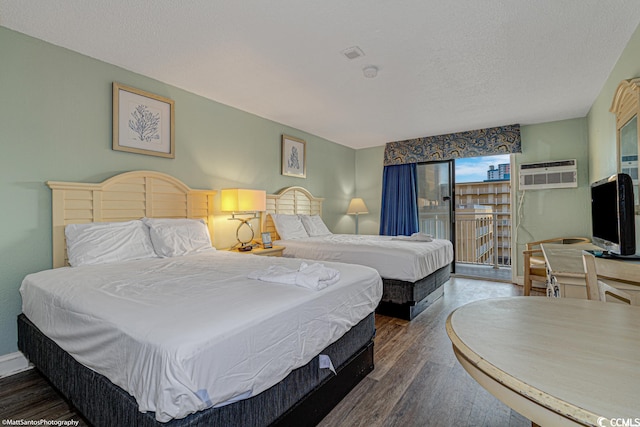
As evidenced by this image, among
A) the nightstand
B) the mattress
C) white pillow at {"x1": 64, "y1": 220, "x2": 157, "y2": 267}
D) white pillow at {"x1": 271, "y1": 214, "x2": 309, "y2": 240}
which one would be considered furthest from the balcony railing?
white pillow at {"x1": 64, "y1": 220, "x2": 157, "y2": 267}

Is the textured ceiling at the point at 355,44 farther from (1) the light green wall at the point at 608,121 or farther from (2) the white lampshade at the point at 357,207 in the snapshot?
(2) the white lampshade at the point at 357,207

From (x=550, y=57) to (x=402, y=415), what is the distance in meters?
3.07

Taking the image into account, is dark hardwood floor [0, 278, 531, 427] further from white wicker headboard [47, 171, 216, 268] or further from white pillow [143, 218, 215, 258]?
white pillow [143, 218, 215, 258]

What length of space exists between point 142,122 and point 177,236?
1184mm

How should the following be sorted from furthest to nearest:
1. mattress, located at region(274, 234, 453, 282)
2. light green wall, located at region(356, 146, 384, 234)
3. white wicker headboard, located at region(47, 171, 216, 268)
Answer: light green wall, located at region(356, 146, 384, 234) < mattress, located at region(274, 234, 453, 282) < white wicker headboard, located at region(47, 171, 216, 268)

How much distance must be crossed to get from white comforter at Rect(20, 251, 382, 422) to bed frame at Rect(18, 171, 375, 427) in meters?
0.09

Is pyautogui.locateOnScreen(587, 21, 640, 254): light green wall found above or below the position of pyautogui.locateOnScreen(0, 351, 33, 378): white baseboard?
above

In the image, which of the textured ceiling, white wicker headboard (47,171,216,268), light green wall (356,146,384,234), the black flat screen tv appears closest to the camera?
the black flat screen tv

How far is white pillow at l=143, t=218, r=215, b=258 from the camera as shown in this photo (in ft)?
8.98

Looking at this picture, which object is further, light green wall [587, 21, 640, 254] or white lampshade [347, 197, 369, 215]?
white lampshade [347, 197, 369, 215]

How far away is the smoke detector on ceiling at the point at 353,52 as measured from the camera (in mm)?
2490

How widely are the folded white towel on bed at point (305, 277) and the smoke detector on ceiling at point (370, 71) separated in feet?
6.33

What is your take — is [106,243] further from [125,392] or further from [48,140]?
[125,392]

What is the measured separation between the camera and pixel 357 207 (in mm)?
6023
